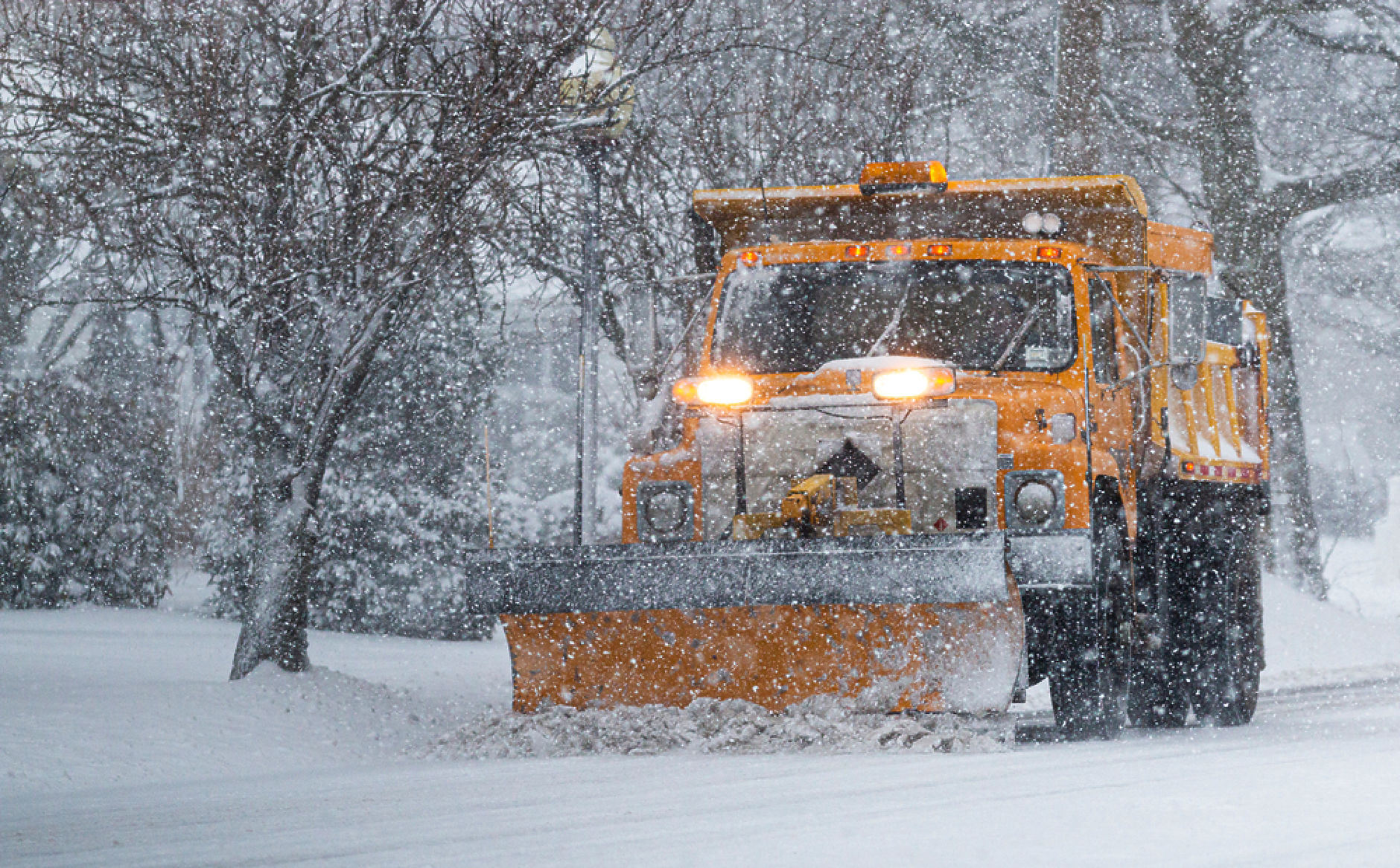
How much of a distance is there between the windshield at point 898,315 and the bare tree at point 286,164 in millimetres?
1599

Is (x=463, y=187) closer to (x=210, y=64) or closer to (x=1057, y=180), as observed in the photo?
(x=210, y=64)

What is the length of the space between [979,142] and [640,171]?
5383 millimetres

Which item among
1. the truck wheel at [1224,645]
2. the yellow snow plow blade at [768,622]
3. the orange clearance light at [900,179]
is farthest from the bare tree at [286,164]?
the truck wheel at [1224,645]

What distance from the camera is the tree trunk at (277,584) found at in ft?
31.7

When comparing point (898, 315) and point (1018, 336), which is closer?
point (1018, 336)

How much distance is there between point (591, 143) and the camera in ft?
32.2

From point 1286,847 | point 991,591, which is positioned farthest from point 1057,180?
point 1286,847

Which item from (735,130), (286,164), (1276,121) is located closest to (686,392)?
(286,164)

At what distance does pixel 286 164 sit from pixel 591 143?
5.71ft

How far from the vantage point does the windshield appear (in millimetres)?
8305

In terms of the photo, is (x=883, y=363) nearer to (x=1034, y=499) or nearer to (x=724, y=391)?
(x=724, y=391)

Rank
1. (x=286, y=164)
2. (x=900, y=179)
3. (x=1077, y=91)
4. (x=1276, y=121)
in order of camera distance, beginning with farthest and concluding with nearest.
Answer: (x=1276, y=121) < (x=1077, y=91) < (x=286, y=164) < (x=900, y=179)

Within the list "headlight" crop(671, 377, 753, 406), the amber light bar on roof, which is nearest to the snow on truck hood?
"headlight" crop(671, 377, 753, 406)

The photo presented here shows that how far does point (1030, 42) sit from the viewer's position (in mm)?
17922
